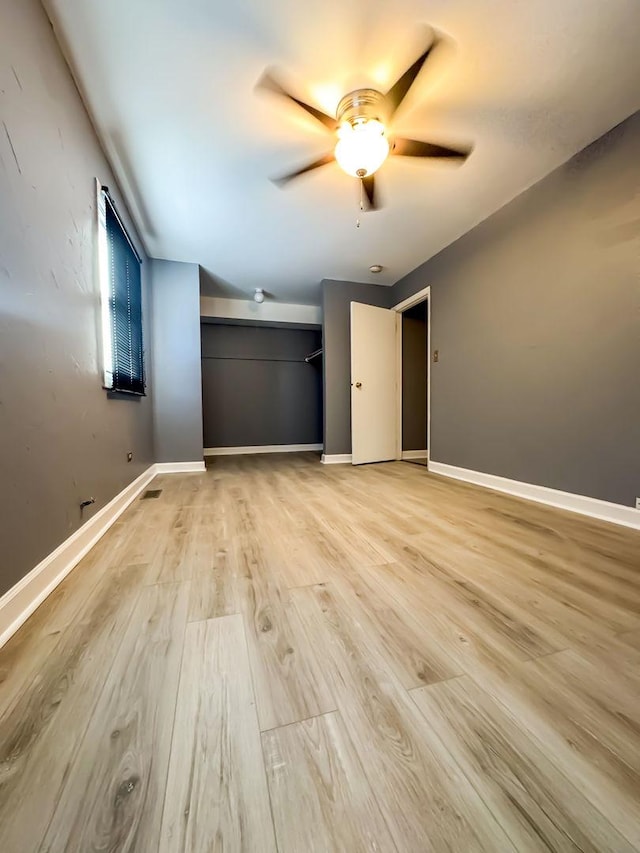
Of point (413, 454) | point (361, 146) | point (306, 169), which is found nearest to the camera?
point (361, 146)

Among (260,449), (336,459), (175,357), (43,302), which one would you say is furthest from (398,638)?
(260,449)

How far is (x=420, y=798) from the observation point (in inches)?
21.5

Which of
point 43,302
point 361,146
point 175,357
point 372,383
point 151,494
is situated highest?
point 361,146

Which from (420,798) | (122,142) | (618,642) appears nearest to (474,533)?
(618,642)

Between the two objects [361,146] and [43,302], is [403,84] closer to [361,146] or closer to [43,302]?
[361,146]

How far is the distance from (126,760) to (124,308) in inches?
98.3

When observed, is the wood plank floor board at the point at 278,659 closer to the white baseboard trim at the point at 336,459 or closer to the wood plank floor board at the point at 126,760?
the wood plank floor board at the point at 126,760

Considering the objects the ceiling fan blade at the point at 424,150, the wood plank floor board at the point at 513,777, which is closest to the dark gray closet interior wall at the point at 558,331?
the ceiling fan blade at the point at 424,150

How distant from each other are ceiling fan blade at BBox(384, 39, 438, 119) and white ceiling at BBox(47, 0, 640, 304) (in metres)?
0.08

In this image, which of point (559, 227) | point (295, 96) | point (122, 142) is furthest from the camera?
point (559, 227)

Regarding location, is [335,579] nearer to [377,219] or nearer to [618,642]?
[618,642]

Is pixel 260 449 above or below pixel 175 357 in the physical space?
below

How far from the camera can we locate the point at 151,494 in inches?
103

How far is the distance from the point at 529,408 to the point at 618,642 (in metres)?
1.78
